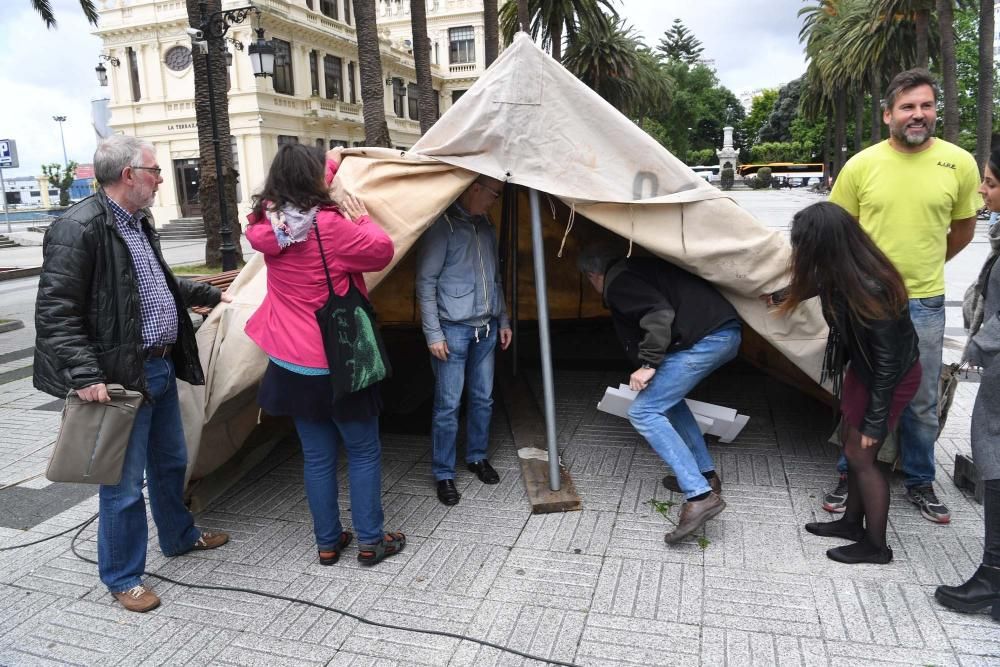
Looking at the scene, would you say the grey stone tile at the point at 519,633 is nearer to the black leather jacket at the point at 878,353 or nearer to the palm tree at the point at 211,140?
the black leather jacket at the point at 878,353

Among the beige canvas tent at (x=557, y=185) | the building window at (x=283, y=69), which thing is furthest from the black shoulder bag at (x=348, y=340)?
the building window at (x=283, y=69)

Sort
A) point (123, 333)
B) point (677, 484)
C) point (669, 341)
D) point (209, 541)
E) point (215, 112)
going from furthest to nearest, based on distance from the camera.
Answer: point (215, 112)
point (677, 484)
point (209, 541)
point (669, 341)
point (123, 333)

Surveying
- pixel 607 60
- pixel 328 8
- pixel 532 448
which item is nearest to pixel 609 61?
pixel 607 60

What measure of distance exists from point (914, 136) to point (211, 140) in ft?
44.2

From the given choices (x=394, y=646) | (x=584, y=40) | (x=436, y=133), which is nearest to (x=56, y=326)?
(x=394, y=646)

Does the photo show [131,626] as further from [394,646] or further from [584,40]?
[584,40]

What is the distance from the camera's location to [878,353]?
297 cm

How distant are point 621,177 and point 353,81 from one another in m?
39.2

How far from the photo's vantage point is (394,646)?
110 inches

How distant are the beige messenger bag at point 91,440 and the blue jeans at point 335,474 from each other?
2.31ft

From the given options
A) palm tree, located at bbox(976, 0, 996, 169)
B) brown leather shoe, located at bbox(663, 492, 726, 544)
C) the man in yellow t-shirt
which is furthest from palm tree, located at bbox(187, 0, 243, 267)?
palm tree, located at bbox(976, 0, 996, 169)

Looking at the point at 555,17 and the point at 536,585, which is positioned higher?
the point at 555,17

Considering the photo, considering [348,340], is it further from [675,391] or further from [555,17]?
[555,17]

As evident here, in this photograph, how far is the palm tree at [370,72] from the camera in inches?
626
